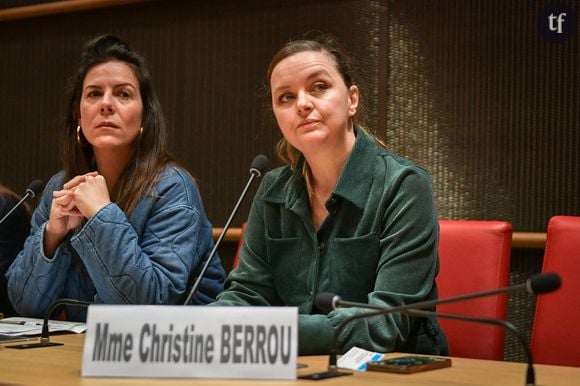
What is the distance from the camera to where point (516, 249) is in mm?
2686

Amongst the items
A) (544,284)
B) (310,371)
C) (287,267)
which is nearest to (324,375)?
(310,371)

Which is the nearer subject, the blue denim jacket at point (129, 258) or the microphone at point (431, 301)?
the microphone at point (431, 301)

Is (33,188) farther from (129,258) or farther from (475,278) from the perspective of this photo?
(475,278)

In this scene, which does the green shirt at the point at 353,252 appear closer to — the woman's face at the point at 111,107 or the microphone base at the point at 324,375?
the microphone base at the point at 324,375

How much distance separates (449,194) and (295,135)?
88 cm

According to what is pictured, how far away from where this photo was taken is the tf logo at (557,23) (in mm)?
2607

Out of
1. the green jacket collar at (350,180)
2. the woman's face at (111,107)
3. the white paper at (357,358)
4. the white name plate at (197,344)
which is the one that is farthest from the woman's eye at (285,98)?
the white name plate at (197,344)

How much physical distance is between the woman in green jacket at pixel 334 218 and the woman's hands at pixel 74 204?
414 mm

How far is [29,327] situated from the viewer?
2051 mm

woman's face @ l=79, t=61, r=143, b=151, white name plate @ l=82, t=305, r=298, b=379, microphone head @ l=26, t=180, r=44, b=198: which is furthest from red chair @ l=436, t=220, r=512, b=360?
microphone head @ l=26, t=180, r=44, b=198

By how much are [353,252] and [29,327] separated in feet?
2.62

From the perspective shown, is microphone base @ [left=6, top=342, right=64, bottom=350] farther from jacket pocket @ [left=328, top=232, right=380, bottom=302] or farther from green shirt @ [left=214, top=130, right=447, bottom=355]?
jacket pocket @ [left=328, top=232, right=380, bottom=302]

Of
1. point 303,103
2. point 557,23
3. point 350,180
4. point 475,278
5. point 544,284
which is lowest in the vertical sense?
point 475,278

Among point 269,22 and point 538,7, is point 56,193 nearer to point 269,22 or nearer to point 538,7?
point 269,22
